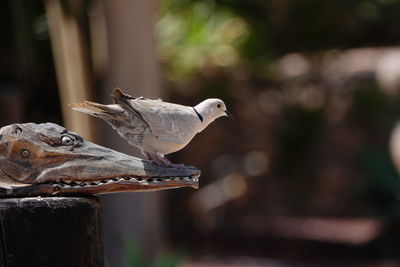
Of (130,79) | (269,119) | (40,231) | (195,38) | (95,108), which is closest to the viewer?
(40,231)

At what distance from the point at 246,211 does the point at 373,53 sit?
10.2ft

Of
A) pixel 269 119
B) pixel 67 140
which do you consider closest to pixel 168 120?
pixel 67 140

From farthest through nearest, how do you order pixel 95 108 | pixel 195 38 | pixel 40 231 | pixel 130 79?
pixel 195 38 → pixel 130 79 → pixel 95 108 → pixel 40 231

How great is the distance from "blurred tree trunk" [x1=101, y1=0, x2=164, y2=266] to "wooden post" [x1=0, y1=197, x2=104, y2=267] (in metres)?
5.23

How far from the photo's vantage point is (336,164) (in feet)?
37.7

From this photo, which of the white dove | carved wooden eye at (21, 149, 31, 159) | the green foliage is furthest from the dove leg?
the green foliage

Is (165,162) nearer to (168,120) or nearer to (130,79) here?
(168,120)

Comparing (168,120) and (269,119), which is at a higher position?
(269,119)

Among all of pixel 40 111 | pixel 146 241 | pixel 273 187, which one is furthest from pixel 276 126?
pixel 146 241

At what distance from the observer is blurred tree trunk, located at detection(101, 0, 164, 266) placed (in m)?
7.80

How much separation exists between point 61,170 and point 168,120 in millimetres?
360

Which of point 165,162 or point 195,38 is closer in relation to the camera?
point 165,162


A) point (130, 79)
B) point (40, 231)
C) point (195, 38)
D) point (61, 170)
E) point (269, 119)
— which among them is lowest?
point (40, 231)

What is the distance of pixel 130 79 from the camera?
313 inches
